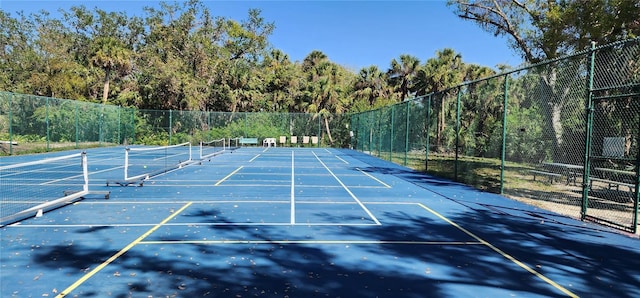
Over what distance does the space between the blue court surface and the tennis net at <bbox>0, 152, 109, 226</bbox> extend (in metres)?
0.25

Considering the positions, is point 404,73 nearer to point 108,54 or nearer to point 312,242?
point 108,54

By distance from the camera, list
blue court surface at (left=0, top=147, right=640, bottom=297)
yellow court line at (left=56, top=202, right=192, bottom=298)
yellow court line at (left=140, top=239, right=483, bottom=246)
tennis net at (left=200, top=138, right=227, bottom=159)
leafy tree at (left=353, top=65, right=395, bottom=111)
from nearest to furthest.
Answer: yellow court line at (left=56, top=202, right=192, bottom=298)
blue court surface at (left=0, top=147, right=640, bottom=297)
yellow court line at (left=140, top=239, right=483, bottom=246)
tennis net at (left=200, top=138, right=227, bottom=159)
leafy tree at (left=353, top=65, right=395, bottom=111)

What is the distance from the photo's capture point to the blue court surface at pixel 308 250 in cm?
423

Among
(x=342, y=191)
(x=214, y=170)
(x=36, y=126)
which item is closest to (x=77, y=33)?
(x=36, y=126)

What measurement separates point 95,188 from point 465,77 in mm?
33631

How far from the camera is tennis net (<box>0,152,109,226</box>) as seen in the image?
7336 mm

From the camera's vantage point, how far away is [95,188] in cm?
1070

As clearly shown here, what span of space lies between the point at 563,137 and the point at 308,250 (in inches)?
501

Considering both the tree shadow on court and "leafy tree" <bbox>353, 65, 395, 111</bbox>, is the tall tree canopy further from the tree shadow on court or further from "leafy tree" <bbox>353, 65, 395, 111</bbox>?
"leafy tree" <bbox>353, 65, 395, 111</bbox>

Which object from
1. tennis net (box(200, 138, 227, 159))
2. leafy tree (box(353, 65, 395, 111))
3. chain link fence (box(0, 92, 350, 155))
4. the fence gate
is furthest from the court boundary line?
leafy tree (box(353, 65, 395, 111))

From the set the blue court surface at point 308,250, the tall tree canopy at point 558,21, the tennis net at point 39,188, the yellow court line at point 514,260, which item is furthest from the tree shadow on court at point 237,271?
the tall tree canopy at point 558,21

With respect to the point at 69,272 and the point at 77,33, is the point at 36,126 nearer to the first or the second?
the point at 69,272

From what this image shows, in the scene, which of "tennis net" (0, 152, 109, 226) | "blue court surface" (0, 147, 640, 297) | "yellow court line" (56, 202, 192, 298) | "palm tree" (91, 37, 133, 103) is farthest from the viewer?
"palm tree" (91, 37, 133, 103)

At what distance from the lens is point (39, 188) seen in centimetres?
1056
